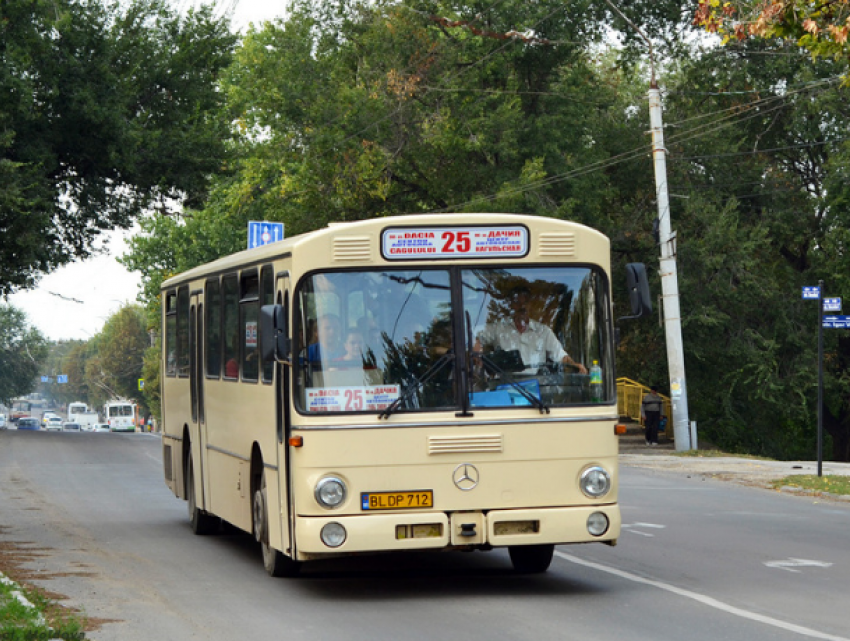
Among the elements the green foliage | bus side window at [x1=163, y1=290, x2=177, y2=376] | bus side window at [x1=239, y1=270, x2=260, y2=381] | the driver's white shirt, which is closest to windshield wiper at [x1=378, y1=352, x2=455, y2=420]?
the driver's white shirt

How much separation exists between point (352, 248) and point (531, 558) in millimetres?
3132

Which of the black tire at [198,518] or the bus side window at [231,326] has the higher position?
the bus side window at [231,326]

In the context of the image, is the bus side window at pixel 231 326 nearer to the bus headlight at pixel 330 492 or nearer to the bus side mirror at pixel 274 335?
the bus side mirror at pixel 274 335

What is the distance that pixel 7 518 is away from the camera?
1838cm

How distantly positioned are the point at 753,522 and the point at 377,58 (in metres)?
27.9

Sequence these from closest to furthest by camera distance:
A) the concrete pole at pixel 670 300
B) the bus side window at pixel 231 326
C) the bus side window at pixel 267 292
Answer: the bus side window at pixel 267 292
the bus side window at pixel 231 326
the concrete pole at pixel 670 300

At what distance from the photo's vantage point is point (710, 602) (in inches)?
419

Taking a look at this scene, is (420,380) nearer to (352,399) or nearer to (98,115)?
(352,399)

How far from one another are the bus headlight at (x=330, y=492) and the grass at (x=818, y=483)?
43.2ft

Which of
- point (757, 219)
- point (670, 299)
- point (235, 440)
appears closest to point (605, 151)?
point (757, 219)

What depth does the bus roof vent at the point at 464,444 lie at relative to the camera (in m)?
10.8

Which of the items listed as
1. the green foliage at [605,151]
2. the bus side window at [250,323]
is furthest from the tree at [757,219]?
the bus side window at [250,323]

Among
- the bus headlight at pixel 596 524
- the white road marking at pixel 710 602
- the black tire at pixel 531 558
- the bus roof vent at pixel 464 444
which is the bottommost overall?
the white road marking at pixel 710 602

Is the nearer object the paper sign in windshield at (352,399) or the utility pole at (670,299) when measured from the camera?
the paper sign in windshield at (352,399)
